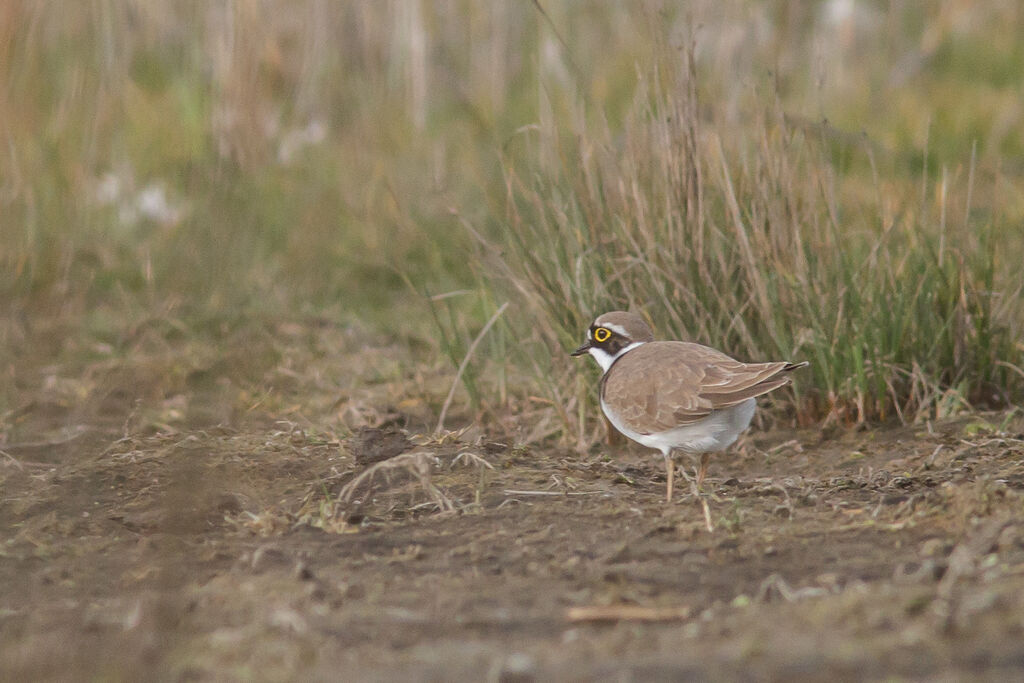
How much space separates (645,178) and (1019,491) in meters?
2.13

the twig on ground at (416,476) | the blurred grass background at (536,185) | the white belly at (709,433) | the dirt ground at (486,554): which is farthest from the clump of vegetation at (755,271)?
the twig on ground at (416,476)

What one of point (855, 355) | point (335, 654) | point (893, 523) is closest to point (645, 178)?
point (855, 355)

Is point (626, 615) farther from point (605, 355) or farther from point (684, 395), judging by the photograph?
point (605, 355)

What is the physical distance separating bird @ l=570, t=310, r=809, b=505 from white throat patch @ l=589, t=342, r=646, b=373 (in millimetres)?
77

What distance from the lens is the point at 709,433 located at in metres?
4.37

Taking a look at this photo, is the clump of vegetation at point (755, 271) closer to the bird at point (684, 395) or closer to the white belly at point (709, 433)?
the bird at point (684, 395)

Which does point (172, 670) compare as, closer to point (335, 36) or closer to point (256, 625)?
point (256, 625)

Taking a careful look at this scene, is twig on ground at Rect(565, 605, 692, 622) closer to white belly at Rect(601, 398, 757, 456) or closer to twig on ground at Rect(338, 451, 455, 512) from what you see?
twig on ground at Rect(338, 451, 455, 512)

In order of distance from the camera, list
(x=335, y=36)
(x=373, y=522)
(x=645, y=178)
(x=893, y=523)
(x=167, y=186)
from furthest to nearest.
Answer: (x=335, y=36), (x=167, y=186), (x=645, y=178), (x=373, y=522), (x=893, y=523)

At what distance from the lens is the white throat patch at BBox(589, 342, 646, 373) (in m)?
4.82

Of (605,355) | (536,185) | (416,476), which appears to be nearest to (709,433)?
(605,355)

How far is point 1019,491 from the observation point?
3.85 meters

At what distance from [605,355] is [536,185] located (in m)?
1.00

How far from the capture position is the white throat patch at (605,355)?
482 centimetres
